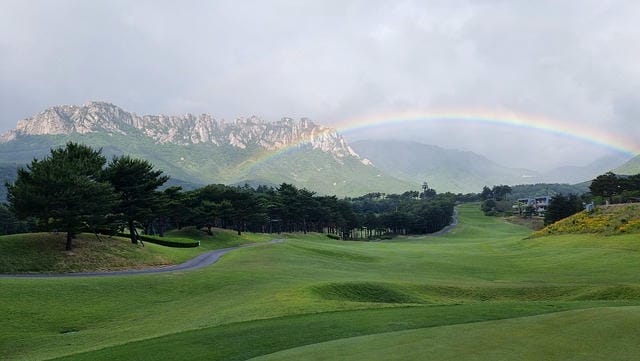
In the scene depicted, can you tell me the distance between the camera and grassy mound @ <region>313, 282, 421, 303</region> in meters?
29.4

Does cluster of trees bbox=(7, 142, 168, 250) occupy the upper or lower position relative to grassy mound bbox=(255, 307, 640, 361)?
upper

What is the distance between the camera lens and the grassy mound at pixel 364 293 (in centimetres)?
2942

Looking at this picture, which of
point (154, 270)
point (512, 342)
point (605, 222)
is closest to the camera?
point (512, 342)

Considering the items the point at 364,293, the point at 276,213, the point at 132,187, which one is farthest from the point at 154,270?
the point at 276,213

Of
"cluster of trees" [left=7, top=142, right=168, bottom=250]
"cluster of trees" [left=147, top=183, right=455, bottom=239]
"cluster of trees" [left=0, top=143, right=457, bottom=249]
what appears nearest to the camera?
"cluster of trees" [left=7, top=142, right=168, bottom=250]

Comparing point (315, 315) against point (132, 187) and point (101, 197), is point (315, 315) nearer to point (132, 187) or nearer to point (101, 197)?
point (101, 197)

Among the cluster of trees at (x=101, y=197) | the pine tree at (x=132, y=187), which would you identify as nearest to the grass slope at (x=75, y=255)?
the cluster of trees at (x=101, y=197)

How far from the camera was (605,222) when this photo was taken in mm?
69812

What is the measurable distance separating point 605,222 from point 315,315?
64.4 meters

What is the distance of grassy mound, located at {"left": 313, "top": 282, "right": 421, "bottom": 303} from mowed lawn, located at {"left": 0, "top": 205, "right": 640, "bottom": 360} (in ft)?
0.43

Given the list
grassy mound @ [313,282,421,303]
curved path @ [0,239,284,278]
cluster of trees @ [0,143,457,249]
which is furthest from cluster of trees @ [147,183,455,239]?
grassy mound @ [313,282,421,303]

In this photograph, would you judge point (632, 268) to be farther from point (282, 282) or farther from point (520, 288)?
point (282, 282)

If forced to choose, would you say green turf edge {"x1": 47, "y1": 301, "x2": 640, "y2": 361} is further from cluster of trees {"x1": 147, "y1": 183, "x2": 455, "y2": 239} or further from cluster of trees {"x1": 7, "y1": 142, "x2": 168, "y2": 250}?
cluster of trees {"x1": 147, "y1": 183, "x2": 455, "y2": 239}

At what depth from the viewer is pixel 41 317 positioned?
25.3m
